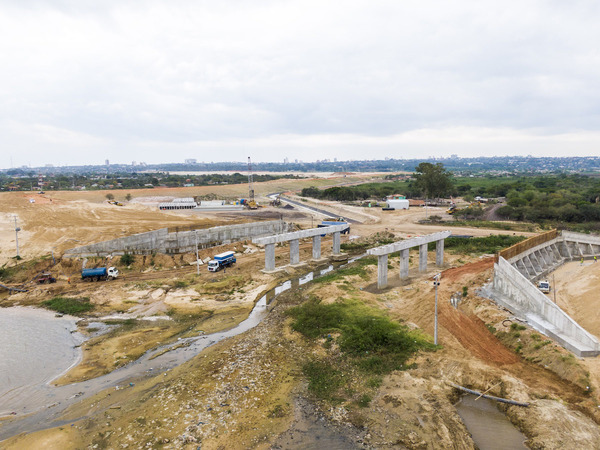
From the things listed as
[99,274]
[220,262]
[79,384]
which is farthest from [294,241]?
[79,384]

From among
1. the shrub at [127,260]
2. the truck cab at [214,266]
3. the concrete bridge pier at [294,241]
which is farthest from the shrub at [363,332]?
the shrub at [127,260]

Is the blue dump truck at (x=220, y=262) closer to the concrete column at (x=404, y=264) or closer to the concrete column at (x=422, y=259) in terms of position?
the concrete column at (x=404, y=264)

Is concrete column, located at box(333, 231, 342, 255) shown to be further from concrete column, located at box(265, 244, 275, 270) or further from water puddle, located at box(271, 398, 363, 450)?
→ water puddle, located at box(271, 398, 363, 450)

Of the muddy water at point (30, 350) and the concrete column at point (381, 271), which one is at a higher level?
the concrete column at point (381, 271)

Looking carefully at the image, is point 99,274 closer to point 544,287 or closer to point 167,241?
point 167,241

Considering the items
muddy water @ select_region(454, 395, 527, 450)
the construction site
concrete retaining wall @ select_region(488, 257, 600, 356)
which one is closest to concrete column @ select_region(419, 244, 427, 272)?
the construction site

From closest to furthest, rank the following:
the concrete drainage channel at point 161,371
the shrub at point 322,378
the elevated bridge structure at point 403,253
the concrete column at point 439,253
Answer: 1. the concrete drainage channel at point 161,371
2. the shrub at point 322,378
3. the elevated bridge structure at point 403,253
4. the concrete column at point 439,253
